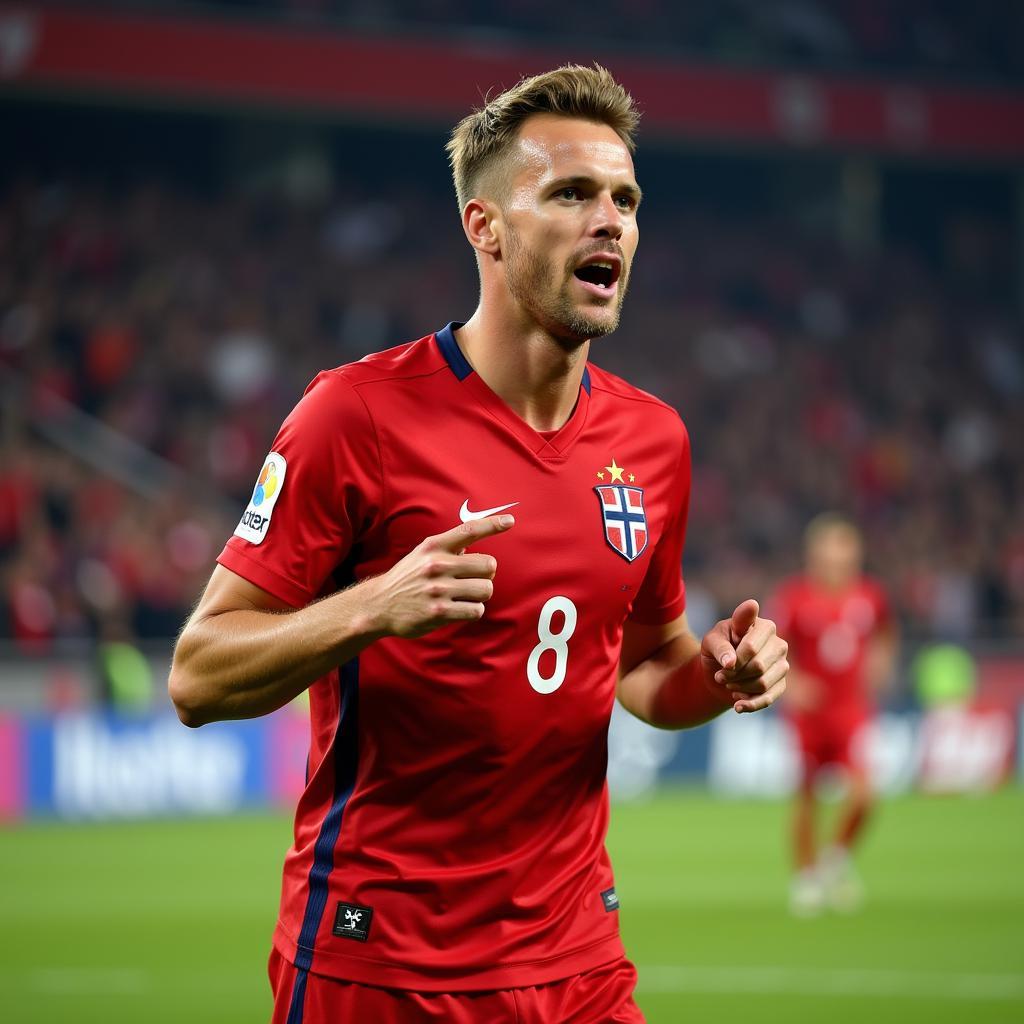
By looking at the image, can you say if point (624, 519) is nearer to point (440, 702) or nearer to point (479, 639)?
point (479, 639)

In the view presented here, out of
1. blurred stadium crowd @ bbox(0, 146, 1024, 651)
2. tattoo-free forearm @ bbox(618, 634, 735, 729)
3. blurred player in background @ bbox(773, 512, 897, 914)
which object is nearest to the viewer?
tattoo-free forearm @ bbox(618, 634, 735, 729)

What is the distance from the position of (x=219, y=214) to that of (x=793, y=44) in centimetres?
914

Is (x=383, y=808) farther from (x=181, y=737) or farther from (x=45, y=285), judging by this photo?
(x=45, y=285)

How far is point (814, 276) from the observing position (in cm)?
2741

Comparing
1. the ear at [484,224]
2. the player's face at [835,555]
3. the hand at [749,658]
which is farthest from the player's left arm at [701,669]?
the player's face at [835,555]

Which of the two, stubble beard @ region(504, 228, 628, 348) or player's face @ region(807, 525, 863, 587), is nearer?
stubble beard @ region(504, 228, 628, 348)

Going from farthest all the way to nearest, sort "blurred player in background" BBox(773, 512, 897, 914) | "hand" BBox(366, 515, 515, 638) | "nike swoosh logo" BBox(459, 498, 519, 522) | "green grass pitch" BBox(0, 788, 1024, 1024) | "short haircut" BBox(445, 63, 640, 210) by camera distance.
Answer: "blurred player in background" BBox(773, 512, 897, 914)
"green grass pitch" BBox(0, 788, 1024, 1024)
"short haircut" BBox(445, 63, 640, 210)
"nike swoosh logo" BBox(459, 498, 519, 522)
"hand" BBox(366, 515, 515, 638)

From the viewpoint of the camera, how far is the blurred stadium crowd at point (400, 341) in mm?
17578

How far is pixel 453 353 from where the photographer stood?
3498mm

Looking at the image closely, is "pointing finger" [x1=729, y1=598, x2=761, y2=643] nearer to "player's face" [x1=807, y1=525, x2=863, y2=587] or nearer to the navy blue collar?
the navy blue collar

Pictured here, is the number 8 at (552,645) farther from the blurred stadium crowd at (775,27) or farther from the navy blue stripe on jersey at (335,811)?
the blurred stadium crowd at (775,27)

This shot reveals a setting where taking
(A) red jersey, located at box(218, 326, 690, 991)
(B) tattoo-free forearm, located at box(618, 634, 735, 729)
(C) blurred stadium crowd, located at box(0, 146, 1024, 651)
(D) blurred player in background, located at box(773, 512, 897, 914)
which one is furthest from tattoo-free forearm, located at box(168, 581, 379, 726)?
(C) blurred stadium crowd, located at box(0, 146, 1024, 651)

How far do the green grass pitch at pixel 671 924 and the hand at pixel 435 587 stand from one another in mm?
5293

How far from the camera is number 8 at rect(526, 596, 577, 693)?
129 inches
